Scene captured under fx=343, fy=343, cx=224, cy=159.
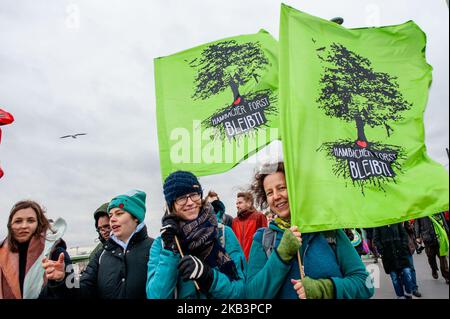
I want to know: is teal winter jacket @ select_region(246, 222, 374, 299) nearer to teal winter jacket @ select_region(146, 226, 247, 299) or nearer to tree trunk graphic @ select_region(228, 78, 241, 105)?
teal winter jacket @ select_region(146, 226, 247, 299)

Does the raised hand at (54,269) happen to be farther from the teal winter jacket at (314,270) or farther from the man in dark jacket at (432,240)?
the man in dark jacket at (432,240)

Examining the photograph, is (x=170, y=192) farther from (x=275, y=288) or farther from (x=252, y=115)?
(x=252, y=115)

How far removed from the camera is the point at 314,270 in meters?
2.34

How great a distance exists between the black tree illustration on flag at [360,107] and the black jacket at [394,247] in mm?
2877

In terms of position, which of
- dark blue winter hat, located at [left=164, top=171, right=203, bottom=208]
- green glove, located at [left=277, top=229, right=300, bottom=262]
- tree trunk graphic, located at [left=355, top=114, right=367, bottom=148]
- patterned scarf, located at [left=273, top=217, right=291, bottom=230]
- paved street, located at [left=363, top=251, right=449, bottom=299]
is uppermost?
tree trunk graphic, located at [left=355, top=114, right=367, bottom=148]

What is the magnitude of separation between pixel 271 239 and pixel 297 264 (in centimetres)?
25

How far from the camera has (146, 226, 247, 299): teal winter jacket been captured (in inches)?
91.4

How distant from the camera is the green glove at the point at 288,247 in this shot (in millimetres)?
2264

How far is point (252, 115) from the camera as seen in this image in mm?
4324

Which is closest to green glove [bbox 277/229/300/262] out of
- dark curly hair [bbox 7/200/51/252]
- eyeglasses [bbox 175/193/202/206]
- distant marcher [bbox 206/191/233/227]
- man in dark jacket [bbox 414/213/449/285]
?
eyeglasses [bbox 175/193/202/206]

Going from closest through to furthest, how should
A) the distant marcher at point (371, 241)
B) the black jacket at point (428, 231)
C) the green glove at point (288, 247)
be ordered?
the green glove at point (288, 247) < the black jacket at point (428, 231) < the distant marcher at point (371, 241)

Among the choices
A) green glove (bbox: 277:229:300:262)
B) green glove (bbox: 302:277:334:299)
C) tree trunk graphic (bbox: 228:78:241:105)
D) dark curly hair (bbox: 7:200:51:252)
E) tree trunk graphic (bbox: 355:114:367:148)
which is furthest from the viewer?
tree trunk graphic (bbox: 228:78:241:105)

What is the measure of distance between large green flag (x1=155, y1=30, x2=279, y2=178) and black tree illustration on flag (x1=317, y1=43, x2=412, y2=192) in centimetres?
110

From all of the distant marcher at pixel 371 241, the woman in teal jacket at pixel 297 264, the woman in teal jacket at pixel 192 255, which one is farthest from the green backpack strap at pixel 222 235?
the distant marcher at pixel 371 241
